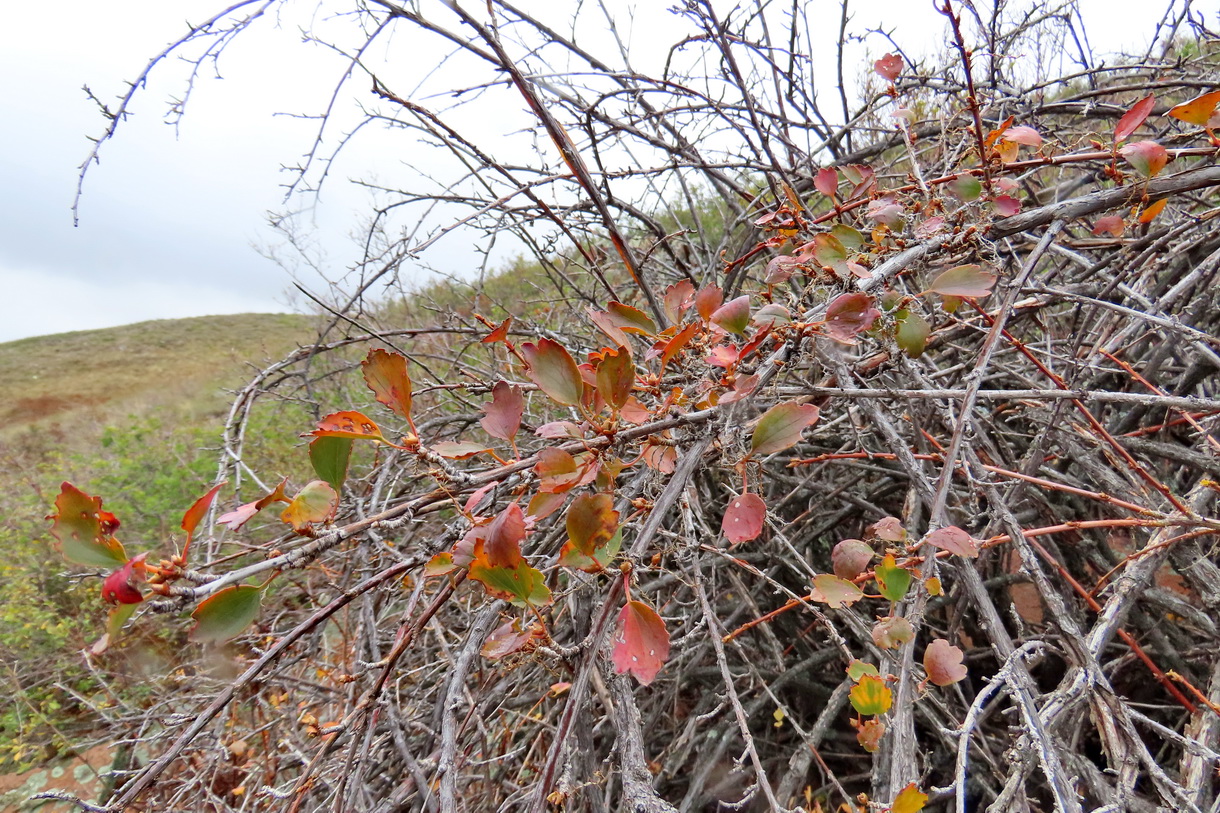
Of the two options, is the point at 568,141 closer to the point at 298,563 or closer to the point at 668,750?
the point at 298,563

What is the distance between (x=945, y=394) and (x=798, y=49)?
1.10 meters

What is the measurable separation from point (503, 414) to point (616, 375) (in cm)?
10

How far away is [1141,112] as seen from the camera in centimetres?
62

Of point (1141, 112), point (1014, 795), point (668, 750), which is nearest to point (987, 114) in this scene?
point (1141, 112)

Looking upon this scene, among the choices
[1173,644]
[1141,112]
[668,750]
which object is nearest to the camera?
[1141,112]

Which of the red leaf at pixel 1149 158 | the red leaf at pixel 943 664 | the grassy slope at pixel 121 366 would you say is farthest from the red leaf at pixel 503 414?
the grassy slope at pixel 121 366

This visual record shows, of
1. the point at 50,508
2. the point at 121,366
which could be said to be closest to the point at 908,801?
the point at 50,508

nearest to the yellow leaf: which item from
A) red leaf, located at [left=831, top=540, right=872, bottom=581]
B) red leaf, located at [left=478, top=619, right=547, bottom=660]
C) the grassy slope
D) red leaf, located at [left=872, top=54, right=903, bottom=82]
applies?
red leaf, located at [left=831, top=540, right=872, bottom=581]

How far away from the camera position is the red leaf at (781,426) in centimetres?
47

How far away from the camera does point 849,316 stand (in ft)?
1.63

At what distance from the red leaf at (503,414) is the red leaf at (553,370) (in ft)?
0.14

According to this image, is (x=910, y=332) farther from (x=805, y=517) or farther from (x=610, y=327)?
(x=805, y=517)

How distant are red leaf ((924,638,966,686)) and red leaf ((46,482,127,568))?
0.57m

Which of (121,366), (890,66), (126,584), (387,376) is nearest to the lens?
(126,584)
